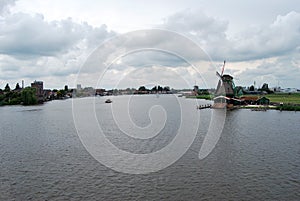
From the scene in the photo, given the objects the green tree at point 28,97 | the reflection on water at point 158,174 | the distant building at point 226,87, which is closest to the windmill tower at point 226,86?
the distant building at point 226,87

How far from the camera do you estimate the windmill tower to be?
71938 millimetres

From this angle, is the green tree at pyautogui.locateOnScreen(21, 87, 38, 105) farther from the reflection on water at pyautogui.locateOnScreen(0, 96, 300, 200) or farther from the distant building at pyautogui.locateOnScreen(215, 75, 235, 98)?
the reflection on water at pyautogui.locateOnScreen(0, 96, 300, 200)

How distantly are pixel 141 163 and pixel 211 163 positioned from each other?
15.9 feet

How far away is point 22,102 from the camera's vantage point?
100125 millimetres

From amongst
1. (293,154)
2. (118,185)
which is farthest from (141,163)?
(293,154)

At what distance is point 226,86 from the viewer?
72.6 metres

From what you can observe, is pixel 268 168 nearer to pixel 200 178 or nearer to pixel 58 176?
pixel 200 178

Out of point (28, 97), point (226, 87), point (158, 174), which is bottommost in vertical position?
point (158, 174)

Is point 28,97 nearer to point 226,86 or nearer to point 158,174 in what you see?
point 226,86

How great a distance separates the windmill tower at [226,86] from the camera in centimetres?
7194

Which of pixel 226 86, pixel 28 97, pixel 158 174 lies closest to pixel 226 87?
pixel 226 86

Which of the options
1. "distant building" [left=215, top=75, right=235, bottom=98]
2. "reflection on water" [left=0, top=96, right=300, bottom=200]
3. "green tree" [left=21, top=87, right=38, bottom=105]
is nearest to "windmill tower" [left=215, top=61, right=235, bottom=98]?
"distant building" [left=215, top=75, right=235, bottom=98]

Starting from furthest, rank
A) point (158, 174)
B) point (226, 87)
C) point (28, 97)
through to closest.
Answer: point (28, 97)
point (226, 87)
point (158, 174)

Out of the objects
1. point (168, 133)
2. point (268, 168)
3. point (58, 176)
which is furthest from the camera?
point (168, 133)
